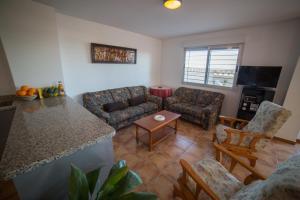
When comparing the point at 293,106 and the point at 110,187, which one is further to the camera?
the point at 293,106

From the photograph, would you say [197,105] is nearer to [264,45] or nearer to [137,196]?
[264,45]

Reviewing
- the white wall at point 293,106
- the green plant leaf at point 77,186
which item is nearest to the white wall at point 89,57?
the green plant leaf at point 77,186

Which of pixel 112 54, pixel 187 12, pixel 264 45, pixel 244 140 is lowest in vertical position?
pixel 244 140

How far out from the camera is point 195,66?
3918 mm

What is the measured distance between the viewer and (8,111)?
61.3 inches

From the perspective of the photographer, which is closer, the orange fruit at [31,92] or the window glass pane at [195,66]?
the orange fruit at [31,92]

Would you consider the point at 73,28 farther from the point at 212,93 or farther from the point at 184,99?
the point at 212,93

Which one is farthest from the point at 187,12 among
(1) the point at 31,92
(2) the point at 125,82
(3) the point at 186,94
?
(1) the point at 31,92

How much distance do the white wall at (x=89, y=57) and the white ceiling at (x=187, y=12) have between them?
250 millimetres

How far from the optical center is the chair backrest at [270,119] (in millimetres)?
1711

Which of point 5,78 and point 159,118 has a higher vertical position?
point 5,78

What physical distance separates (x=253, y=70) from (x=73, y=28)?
391 cm

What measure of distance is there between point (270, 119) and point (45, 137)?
2.61m

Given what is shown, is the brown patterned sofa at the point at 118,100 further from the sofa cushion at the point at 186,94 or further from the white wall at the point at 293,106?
the white wall at the point at 293,106
